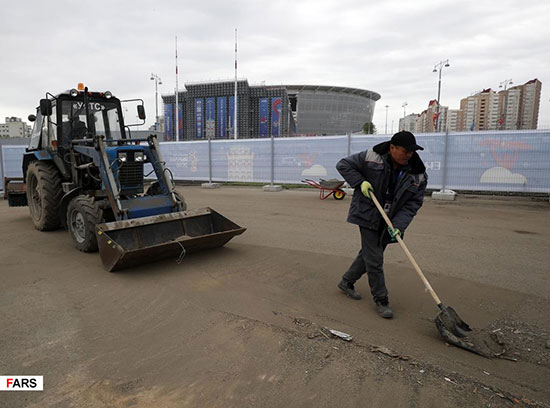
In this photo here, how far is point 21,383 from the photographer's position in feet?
8.74

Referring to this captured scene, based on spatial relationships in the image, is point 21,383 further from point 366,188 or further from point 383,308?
point 366,188

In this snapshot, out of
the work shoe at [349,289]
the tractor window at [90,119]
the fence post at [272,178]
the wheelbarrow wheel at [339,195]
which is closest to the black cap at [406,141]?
the work shoe at [349,289]

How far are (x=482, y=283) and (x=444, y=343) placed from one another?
1.81 m

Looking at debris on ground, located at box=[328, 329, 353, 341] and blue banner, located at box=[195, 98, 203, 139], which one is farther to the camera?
blue banner, located at box=[195, 98, 203, 139]

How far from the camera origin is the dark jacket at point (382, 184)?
3.71m

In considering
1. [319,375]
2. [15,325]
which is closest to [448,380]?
[319,375]

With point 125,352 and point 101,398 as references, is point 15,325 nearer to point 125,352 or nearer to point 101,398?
point 125,352

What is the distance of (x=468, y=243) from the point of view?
257 inches

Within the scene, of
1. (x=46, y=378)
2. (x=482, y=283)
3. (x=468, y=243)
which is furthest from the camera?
(x=468, y=243)

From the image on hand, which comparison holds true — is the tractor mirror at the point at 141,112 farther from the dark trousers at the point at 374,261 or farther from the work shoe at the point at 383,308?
the work shoe at the point at 383,308

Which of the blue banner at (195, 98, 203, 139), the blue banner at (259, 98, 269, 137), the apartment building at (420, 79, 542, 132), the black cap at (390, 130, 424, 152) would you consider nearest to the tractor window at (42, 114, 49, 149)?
the black cap at (390, 130, 424, 152)

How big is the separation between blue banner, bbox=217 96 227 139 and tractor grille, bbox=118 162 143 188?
4833 cm

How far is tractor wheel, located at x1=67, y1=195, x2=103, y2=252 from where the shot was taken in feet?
18.3

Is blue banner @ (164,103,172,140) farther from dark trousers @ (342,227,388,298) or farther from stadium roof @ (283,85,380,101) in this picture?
dark trousers @ (342,227,388,298)
